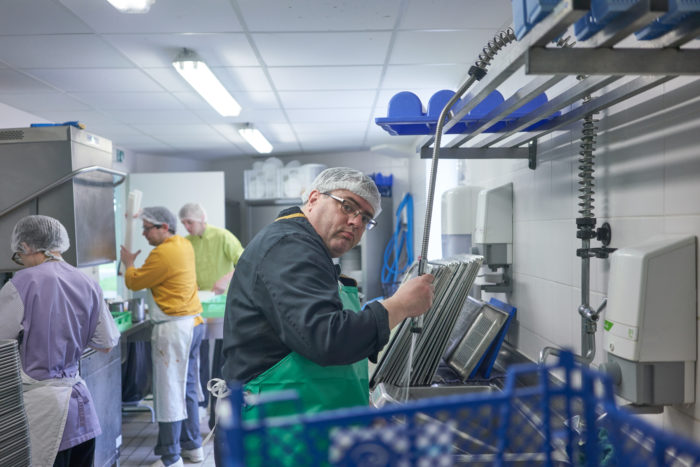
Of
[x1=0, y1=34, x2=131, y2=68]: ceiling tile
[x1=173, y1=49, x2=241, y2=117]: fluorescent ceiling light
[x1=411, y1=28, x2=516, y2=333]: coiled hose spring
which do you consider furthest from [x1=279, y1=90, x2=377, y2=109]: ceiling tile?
[x1=411, y1=28, x2=516, y2=333]: coiled hose spring

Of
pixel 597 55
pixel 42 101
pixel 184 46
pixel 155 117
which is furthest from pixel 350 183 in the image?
pixel 155 117

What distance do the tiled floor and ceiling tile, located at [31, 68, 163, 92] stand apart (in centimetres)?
238

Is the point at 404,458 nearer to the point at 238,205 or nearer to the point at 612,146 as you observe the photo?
the point at 612,146

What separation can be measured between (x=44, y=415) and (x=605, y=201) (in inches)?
88.8

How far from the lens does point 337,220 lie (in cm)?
132

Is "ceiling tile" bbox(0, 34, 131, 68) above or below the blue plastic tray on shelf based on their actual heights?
above

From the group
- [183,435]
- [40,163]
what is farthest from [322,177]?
[183,435]

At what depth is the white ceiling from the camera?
93.4 inches

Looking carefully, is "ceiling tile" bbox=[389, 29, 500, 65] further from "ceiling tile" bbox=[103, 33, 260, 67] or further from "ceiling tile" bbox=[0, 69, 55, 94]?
"ceiling tile" bbox=[0, 69, 55, 94]

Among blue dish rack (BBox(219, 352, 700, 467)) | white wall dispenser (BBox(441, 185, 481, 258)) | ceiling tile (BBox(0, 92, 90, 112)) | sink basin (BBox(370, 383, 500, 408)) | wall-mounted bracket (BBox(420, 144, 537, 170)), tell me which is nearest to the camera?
blue dish rack (BBox(219, 352, 700, 467))

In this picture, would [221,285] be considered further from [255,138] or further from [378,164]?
[378,164]

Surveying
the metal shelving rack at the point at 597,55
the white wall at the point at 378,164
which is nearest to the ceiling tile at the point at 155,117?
the white wall at the point at 378,164

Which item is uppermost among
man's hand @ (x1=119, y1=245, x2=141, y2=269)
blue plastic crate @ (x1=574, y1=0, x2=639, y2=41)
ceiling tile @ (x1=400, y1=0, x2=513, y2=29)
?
ceiling tile @ (x1=400, y1=0, x2=513, y2=29)

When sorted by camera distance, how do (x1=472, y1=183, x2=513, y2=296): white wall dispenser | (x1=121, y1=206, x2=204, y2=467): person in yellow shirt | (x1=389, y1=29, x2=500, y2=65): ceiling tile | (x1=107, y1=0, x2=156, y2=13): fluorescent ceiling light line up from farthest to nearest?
(x1=121, y1=206, x2=204, y2=467): person in yellow shirt, (x1=389, y1=29, x2=500, y2=65): ceiling tile, (x1=472, y1=183, x2=513, y2=296): white wall dispenser, (x1=107, y1=0, x2=156, y2=13): fluorescent ceiling light
